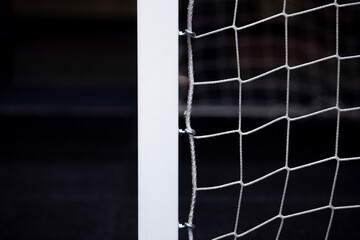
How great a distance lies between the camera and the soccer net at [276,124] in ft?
5.26

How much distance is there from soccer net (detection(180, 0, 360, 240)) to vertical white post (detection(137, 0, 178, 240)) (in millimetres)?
41

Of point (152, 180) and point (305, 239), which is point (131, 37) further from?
point (152, 180)

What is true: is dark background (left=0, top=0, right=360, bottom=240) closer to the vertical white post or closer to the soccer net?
the soccer net

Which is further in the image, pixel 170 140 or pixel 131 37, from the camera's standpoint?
pixel 131 37

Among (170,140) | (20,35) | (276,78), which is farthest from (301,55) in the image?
(20,35)

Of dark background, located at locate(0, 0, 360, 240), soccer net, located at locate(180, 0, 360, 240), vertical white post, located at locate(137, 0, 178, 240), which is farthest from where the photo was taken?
dark background, located at locate(0, 0, 360, 240)

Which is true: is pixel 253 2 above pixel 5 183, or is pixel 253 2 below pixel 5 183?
above

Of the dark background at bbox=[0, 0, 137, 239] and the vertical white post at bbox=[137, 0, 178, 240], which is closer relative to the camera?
the vertical white post at bbox=[137, 0, 178, 240]

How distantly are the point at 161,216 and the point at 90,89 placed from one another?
4.02 m

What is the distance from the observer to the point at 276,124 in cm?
330

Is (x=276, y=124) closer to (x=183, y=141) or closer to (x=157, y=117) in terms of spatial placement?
(x=183, y=141)

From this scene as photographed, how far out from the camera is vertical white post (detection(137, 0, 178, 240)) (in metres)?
0.86

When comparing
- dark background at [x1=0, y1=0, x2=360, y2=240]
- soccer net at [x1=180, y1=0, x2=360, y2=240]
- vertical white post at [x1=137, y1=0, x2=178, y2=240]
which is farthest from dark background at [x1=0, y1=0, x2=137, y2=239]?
vertical white post at [x1=137, y1=0, x2=178, y2=240]

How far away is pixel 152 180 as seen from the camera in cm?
88
